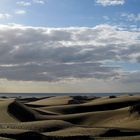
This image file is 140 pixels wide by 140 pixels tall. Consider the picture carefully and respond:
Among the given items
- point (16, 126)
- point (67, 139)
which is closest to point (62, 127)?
point (16, 126)

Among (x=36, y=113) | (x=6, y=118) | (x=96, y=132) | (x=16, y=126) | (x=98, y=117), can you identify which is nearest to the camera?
(x=96, y=132)

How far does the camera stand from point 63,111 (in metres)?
54.4

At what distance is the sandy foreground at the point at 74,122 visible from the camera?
2651 cm

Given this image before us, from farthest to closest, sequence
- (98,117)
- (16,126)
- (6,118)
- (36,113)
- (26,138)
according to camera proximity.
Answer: (36,113), (98,117), (6,118), (16,126), (26,138)

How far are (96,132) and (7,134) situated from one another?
6.40 m

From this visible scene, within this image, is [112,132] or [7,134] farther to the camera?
[112,132]

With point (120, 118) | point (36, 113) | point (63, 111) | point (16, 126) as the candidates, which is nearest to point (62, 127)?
point (16, 126)

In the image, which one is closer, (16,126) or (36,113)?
(16,126)

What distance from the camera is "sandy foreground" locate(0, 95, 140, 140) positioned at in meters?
26.5

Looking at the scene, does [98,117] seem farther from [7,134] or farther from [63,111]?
[7,134]

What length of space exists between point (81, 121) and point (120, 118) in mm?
3929

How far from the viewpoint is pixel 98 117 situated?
4447cm

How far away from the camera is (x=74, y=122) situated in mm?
43625

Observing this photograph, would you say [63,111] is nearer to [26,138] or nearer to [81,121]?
[81,121]
